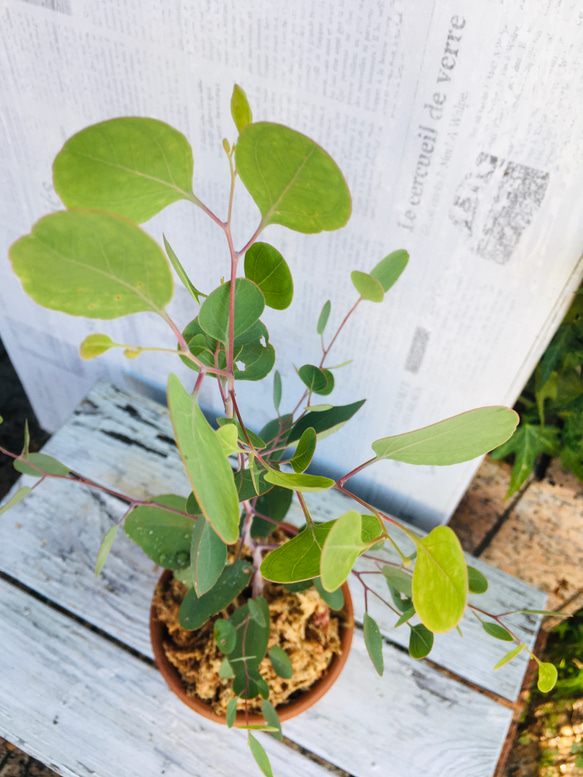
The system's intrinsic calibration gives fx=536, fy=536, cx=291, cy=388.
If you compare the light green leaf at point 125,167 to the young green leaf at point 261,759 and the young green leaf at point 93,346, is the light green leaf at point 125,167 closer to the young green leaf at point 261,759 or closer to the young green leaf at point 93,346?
the young green leaf at point 93,346

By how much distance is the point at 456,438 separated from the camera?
1.04ft

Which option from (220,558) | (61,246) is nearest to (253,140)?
(61,246)

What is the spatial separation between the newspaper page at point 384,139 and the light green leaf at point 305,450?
0.92 feet

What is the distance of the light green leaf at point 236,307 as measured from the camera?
0.33m

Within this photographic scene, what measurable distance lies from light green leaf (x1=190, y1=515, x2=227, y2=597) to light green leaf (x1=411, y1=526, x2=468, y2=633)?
5.6 inches

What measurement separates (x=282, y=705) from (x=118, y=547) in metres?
0.31

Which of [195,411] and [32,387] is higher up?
[195,411]

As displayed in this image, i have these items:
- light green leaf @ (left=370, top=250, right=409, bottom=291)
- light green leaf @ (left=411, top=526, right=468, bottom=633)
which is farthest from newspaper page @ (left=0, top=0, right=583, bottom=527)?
light green leaf @ (left=411, top=526, right=468, bottom=633)

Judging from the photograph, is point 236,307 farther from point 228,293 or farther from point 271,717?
point 271,717

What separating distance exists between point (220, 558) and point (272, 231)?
1.22 feet

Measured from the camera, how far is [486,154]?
1.55 feet

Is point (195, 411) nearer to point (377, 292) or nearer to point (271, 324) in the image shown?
point (377, 292)

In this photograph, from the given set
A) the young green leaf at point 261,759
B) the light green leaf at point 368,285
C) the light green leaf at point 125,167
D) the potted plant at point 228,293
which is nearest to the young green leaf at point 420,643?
the potted plant at point 228,293

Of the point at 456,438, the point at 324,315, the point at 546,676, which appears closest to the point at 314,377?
the point at 324,315
